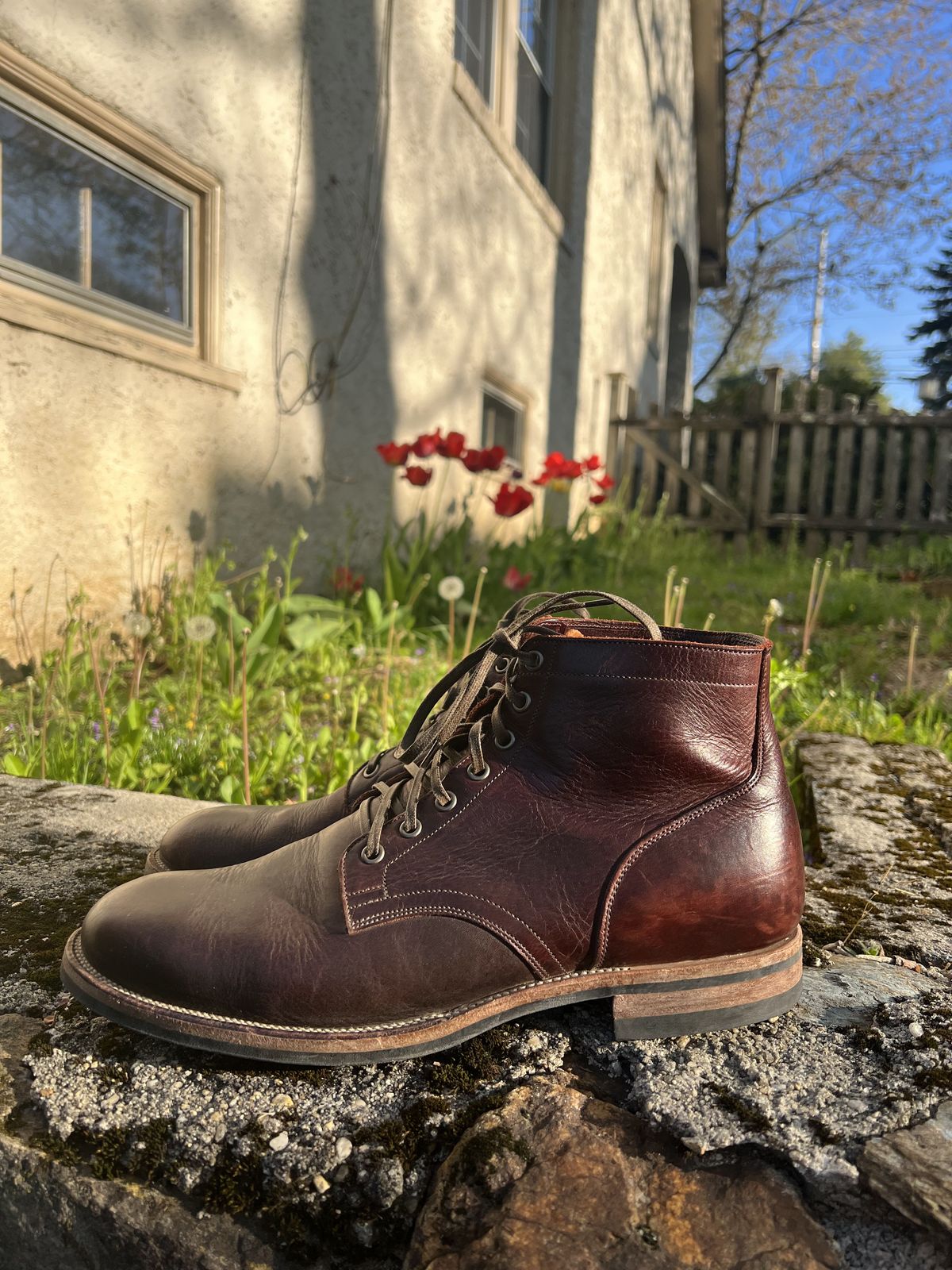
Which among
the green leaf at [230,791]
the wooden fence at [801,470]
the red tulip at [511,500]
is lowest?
the green leaf at [230,791]

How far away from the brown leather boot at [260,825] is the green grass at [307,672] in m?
0.43

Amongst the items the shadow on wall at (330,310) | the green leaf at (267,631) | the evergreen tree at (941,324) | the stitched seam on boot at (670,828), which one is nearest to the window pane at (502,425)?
the shadow on wall at (330,310)

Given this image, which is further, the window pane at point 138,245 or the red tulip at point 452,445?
the red tulip at point 452,445

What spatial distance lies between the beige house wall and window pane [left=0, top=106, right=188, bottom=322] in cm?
20

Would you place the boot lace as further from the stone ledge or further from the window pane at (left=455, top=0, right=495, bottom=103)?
the window pane at (left=455, top=0, right=495, bottom=103)

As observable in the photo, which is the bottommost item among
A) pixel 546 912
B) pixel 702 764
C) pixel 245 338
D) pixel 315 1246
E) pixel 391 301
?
pixel 315 1246

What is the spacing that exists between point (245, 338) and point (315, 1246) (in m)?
3.45

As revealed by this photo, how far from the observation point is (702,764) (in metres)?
0.96

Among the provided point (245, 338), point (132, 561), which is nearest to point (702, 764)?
point (132, 561)

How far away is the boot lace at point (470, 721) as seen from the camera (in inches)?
38.4

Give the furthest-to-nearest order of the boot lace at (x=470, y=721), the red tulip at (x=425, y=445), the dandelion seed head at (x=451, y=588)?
1. the red tulip at (x=425, y=445)
2. the dandelion seed head at (x=451, y=588)
3. the boot lace at (x=470, y=721)

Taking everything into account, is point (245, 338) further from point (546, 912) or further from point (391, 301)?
point (546, 912)

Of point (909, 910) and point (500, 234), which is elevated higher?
point (500, 234)

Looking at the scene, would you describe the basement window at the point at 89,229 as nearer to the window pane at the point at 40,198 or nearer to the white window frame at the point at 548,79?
the window pane at the point at 40,198
